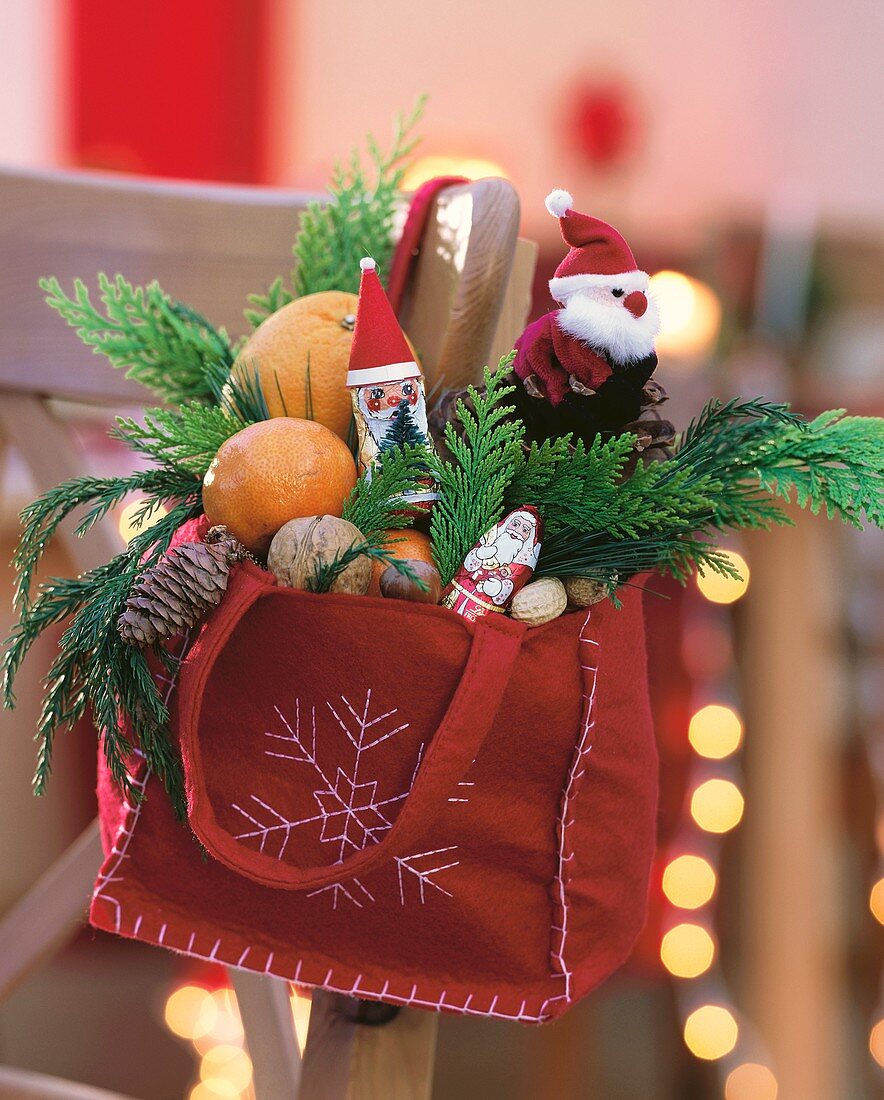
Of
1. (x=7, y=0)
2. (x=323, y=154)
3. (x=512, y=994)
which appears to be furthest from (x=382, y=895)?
(x=7, y=0)

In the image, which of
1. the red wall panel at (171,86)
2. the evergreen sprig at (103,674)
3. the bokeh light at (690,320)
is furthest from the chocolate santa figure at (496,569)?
the red wall panel at (171,86)

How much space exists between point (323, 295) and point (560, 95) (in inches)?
93.8

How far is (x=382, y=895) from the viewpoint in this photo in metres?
0.40

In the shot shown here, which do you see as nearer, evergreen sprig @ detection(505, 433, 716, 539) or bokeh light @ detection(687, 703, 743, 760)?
evergreen sprig @ detection(505, 433, 716, 539)

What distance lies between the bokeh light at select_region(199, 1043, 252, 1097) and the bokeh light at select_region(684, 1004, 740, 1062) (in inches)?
19.0

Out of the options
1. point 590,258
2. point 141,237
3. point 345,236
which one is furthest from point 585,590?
point 141,237

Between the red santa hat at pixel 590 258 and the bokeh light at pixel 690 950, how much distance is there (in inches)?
38.5

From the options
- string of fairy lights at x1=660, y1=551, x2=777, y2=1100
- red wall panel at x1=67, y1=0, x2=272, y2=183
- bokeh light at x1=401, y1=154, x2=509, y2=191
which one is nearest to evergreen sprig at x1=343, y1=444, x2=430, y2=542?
string of fairy lights at x1=660, y1=551, x2=777, y2=1100

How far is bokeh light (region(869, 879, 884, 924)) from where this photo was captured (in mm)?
1141

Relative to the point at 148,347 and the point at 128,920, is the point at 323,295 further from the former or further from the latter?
the point at 128,920

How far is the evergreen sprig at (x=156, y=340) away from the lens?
482 millimetres

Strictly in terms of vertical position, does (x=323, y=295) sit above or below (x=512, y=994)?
above

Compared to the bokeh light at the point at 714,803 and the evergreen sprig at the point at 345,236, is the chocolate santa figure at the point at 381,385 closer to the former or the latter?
the evergreen sprig at the point at 345,236

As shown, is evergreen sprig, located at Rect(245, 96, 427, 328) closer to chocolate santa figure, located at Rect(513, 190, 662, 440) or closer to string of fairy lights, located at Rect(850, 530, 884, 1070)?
chocolate santa figure, located at Rect(513, 190, 662, 440)
